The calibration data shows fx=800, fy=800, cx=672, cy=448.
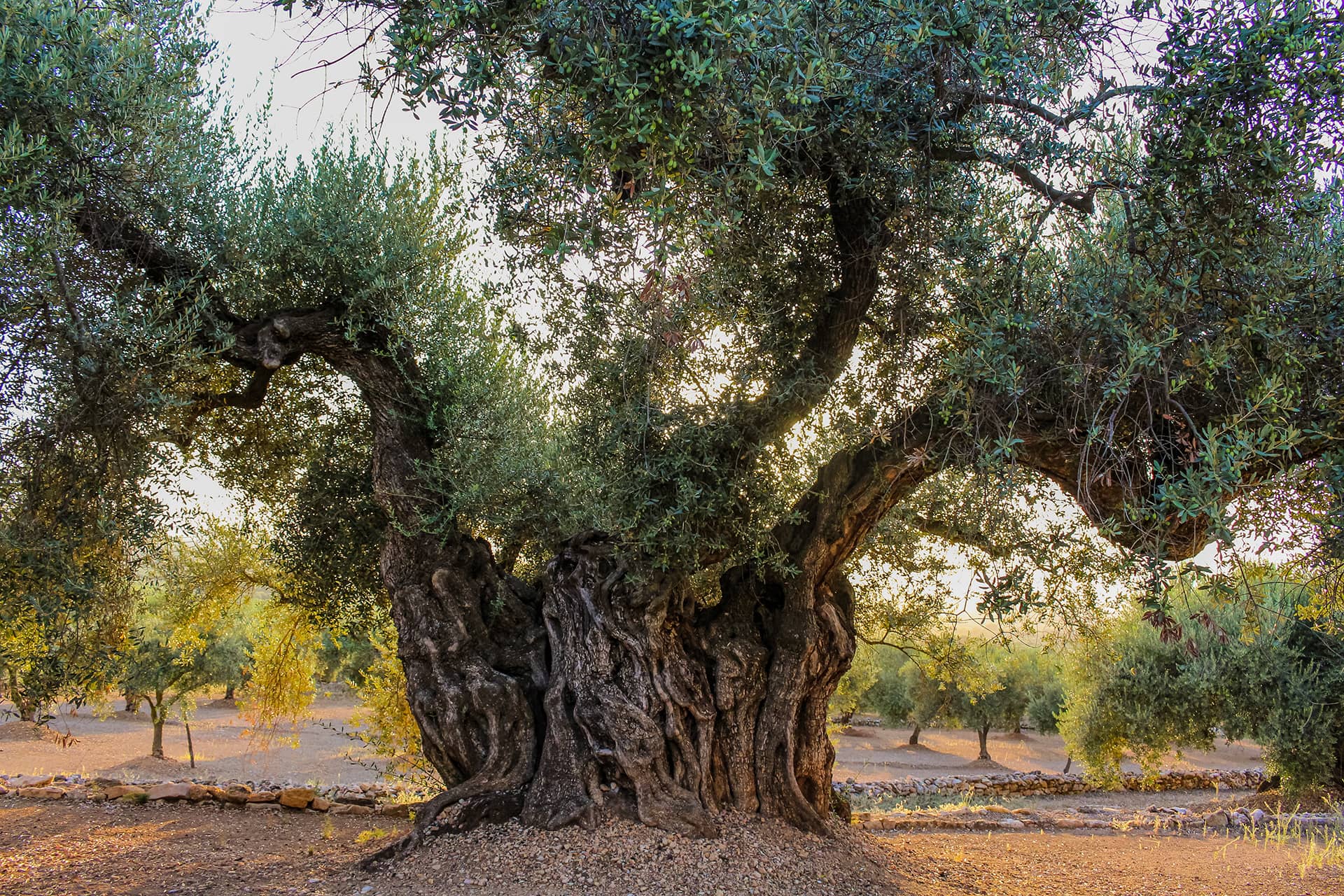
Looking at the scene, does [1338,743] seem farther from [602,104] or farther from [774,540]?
[602,104]

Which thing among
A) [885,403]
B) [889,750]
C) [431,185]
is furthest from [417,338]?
[889,750]

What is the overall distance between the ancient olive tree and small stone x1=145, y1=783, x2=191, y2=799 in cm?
451

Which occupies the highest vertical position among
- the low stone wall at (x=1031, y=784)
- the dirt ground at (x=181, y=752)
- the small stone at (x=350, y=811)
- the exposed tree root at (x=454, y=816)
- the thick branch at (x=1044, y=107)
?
the thick branch at (x=1044, y=107)

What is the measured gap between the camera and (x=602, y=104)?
443 cm

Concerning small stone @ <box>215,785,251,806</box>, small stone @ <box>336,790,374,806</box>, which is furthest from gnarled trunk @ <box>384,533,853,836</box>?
small stone @ <box>215,785,251,806</box>

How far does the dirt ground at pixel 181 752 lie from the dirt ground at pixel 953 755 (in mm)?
13796

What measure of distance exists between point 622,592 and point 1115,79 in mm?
5484

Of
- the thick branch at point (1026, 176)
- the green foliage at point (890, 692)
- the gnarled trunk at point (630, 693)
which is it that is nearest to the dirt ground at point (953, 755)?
the green foliage at point (890, 692)

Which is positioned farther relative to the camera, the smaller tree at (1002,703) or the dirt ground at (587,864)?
the smaller tree at (1002,703)

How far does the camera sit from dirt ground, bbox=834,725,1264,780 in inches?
987

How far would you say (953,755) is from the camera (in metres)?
29.5

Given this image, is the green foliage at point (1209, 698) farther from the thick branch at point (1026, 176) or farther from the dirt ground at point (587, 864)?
the thick branch at point (1026, 176)

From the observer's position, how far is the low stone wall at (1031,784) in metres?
19.0

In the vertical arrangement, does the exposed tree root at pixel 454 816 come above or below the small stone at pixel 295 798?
above
